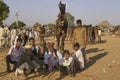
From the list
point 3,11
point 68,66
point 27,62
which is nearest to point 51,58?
point 68,66

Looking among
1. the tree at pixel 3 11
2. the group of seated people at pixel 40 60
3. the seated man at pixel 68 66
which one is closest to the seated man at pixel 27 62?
the group of seated people at pixel 40 60

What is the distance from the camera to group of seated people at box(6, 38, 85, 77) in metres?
11.4

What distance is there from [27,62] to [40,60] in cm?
64

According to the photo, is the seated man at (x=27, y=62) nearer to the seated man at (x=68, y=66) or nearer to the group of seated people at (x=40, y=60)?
the group of seated people at (x=40, y=60)

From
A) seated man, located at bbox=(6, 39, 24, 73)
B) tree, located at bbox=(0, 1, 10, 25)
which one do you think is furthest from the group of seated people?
tree, located at bbox=(0, 1, 10, 25)

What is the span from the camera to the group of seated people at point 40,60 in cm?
1141

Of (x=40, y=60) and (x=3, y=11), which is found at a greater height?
(x=3, y=11)

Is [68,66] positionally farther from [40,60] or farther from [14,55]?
[14,55]

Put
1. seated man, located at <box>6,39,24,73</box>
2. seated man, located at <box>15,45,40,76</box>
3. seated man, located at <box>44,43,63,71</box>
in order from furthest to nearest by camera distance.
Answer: seated man, located at <box>6,39,24,73</box> < seated man, located at <box>44,43,63,71</box> < seated man, located at <box>15,45,40,76</box>

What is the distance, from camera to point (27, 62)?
11266mm

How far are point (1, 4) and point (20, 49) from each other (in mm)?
40926

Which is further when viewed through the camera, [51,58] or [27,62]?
[51,58]

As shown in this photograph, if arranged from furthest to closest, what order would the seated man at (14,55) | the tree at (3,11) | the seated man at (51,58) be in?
the tree at (3,11) < the seated man at (14,55) < the seated man at (51,58)

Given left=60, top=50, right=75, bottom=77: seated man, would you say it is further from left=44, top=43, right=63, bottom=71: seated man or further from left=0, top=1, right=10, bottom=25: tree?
left=0, top=1, right=10, bottom=25: tree
